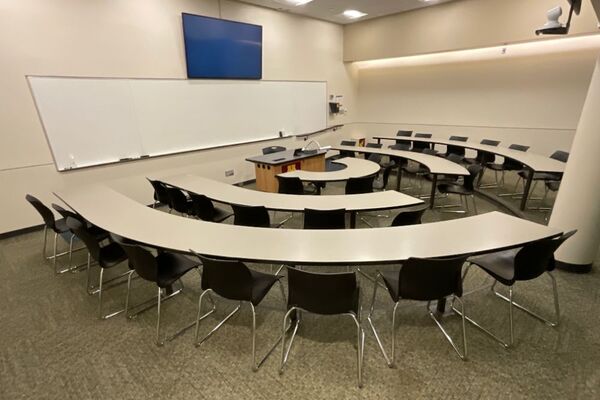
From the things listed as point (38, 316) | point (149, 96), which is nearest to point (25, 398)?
point (38, 316)

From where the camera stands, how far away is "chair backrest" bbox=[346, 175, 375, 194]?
4090mm

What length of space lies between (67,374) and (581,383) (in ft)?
11.2

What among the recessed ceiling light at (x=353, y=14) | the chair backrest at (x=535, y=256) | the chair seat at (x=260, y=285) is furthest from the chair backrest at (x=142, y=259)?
the recessed ceiling light at (x=353, y=14)

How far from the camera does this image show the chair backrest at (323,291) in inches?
69.9

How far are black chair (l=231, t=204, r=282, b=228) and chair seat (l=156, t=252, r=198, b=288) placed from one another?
76cm

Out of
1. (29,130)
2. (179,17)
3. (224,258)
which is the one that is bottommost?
(224,258)

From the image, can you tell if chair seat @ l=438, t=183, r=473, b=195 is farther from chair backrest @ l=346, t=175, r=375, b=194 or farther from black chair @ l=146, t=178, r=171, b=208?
black chair @ l=146, t=178, r=171, b=208

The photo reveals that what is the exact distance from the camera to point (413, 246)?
2111 millimetres

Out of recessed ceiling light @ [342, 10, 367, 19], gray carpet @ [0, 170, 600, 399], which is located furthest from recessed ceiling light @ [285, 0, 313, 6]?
gray carpet @ [0, 170, 600, 399]

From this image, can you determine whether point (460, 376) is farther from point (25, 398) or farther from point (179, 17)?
point (179, 17)

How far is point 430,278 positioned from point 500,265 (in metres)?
0.87

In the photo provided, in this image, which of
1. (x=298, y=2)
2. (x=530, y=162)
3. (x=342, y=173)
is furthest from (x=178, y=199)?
(x=530, y=162)

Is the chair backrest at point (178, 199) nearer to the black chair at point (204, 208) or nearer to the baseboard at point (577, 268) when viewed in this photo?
the black chair at point (204, 208)

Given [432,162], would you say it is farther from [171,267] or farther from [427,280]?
[171,267]
